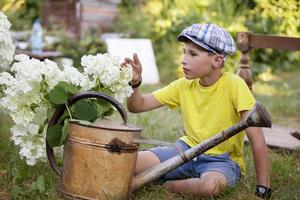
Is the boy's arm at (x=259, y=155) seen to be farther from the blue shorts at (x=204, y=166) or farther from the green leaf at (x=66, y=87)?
the green leaf at (x=66, y=87)

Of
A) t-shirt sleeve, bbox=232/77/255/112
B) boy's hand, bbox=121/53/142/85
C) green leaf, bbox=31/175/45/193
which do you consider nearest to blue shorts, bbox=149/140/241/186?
t-shirt sleeve, bbox=232/77/255/112

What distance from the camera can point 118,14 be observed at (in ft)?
33.3

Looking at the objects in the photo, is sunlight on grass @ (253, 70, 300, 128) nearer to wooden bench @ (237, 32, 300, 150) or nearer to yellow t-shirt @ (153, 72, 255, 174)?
wooden bench @ (237, 32, 300, 150)

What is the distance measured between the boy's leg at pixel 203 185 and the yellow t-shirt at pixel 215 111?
18 cm

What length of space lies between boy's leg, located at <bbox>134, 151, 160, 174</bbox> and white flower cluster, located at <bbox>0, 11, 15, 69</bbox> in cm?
86

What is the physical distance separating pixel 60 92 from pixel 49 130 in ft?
0.57

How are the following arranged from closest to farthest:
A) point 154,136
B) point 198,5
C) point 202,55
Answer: point 202,55 → point 154,136 → point 198,5

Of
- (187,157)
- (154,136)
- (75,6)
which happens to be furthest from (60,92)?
(75,6)

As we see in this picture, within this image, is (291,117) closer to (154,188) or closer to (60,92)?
(154,188)

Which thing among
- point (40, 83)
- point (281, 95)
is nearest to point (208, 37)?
point (40, 83)

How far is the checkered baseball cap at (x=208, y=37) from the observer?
258cm

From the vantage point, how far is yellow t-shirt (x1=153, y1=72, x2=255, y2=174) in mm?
2658

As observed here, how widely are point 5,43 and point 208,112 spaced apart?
111 cm

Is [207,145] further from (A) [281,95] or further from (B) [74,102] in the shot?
(A) [281,95]
